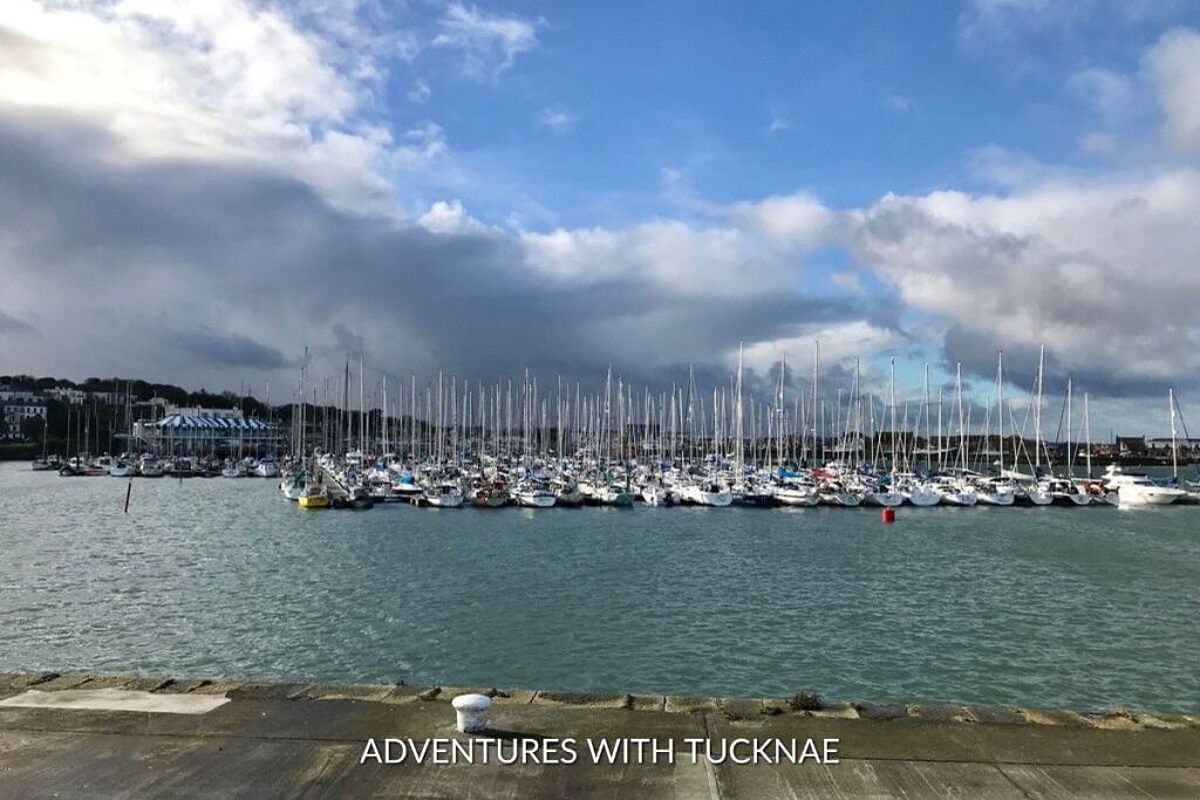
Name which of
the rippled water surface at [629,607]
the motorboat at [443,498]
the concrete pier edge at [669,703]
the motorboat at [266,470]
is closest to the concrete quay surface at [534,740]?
the concrete pier edge at [669,703]

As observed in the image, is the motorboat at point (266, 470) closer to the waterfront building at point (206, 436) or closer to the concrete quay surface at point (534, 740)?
the waterfront building at point (206, 436)

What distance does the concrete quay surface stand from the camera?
28.1ft

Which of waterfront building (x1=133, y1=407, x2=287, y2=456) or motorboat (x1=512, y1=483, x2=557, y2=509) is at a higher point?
waterfront building (x1=133, y1=407, x2=287, y2=456)

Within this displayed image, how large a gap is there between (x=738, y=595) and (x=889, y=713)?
19.3 meters

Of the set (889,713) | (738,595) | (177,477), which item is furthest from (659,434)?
(889,713)

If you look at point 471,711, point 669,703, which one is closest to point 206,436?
point 669,703

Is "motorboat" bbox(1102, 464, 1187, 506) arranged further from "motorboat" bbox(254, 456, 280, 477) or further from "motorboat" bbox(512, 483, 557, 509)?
"motorboat" bbox(254, 456, 280, 477)

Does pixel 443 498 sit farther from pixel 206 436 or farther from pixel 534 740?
pixel 206 436

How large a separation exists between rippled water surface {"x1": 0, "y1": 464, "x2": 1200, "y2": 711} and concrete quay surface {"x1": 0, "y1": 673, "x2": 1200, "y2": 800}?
6.94m

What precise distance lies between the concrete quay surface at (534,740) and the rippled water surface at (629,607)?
694 cm

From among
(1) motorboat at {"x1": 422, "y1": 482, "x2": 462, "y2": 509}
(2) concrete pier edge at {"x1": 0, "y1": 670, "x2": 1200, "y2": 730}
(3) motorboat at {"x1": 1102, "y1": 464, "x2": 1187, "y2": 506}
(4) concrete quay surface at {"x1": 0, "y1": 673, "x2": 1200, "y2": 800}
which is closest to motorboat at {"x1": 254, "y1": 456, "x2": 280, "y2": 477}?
(1) motorboat at {"x1": 422, "y1": 482, "x2": 462, "y2": 509}

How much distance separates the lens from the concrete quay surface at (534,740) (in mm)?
8555

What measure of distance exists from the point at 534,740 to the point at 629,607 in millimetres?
17996

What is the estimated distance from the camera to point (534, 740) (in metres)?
9.93
